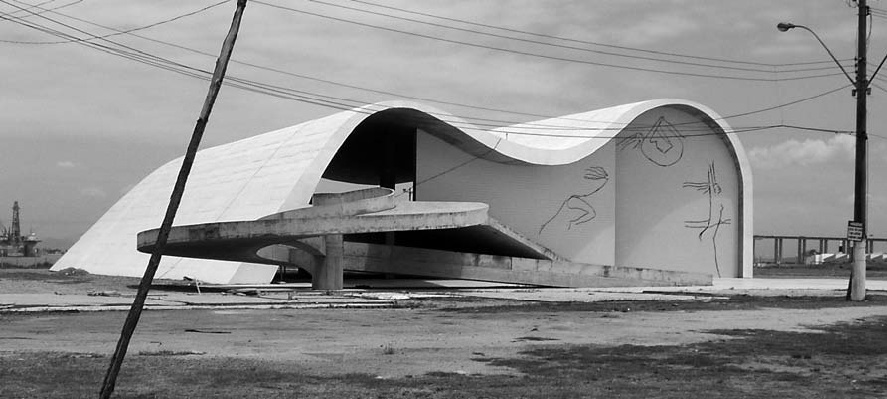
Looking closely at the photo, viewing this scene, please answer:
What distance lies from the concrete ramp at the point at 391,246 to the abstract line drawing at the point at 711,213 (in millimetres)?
12082

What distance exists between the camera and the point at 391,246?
38.8 metres

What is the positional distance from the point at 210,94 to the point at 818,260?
113 metres

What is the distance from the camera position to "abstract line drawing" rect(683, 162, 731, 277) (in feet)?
177

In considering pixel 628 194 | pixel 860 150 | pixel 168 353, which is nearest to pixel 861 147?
pixel 860 150

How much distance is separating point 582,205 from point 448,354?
38.1m

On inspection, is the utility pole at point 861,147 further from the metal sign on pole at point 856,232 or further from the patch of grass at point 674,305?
the patch of grass at point 674,305

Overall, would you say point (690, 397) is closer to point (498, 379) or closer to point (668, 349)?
point (498, 379)

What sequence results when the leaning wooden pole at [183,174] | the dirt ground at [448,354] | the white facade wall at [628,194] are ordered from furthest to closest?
the white facade wall at [628,194] → the dirt ground at [448,354] → the leaning wooden pole at [183,174]

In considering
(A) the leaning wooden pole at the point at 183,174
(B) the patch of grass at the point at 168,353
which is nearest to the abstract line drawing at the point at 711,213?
(B) the patch of grass at the point at 168,353

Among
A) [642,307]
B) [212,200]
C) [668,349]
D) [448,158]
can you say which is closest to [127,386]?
[668,349]

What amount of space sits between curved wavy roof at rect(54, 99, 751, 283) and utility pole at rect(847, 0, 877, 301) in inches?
708

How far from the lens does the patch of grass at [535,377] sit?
29.6 ft

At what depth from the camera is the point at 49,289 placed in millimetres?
30828

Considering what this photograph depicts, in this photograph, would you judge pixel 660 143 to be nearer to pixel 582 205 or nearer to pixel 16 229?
pixel 582 205
